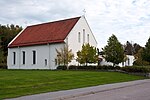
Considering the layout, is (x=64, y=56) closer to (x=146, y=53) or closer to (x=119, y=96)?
(x=146, y=53)

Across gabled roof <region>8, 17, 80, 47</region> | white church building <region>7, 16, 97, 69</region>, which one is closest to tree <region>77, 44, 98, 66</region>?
white church building <region>7, 16, 97, 69</region>

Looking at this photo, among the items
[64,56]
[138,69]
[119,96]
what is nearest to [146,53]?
[64,56]

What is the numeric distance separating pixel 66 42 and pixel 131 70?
57.2ft

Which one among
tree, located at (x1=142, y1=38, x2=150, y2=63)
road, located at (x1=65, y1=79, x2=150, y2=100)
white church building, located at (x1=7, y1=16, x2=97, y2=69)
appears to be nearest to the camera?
road, located at (x1=65, y1=79, x2=150, y2=100)

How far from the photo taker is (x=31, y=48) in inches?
2420

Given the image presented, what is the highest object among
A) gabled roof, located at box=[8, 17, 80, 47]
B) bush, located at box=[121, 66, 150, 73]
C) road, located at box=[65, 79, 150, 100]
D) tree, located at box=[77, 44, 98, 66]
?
gabled roof, located at box=[8, 17, 80, 47]

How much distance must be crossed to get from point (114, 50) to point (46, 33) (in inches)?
695

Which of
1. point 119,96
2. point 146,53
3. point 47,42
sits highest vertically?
point 47,42

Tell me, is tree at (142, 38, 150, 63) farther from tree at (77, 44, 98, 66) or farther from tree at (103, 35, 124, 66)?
tree at (77, 44, 98, 66)

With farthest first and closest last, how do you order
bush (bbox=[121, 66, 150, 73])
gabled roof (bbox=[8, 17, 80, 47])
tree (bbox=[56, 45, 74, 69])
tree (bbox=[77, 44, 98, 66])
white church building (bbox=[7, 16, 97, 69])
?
gabled roof (bbox=[8, 17, 80, 47])
white church building (bbox=[7, 16, 97, 69])
tree (bbox=[56, 45, 74, 69])
tree (bbox=[77, 44, 98, 66])
bush (bbox=[121, 66, 150, 73])

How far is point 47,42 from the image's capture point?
2238 inches

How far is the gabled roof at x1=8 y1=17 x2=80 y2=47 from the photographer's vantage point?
56.2 meters

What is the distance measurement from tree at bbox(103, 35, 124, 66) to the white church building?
7299mm

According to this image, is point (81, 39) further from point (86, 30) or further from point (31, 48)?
point (31, 48)
